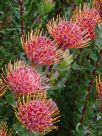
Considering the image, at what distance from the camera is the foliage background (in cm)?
238

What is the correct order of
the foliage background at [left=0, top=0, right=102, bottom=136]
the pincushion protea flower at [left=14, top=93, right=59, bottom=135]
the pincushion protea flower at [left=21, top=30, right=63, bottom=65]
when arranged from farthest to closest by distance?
1. the foliage background at [left=0, top=0, right=102, bottom=136]
2. the pincushion protea flower at [left=21, top=30, right=63, bottom=65]
3. the pincushion protea flower at [left=14, top=93, right=59, bottom=135]

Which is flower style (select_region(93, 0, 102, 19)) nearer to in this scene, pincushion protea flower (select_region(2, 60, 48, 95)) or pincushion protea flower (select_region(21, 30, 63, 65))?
pincushion protea flower (select_region(21, 30, 63, 65))

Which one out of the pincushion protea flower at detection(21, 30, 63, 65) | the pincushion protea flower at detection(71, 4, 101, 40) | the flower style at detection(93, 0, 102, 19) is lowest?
the pincushion protea flower at detection(21, 30, 63, 65)

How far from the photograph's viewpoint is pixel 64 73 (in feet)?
7.61

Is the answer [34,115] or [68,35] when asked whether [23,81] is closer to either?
[34,115]

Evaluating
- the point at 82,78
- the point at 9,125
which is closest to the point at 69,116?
the point at 82,78

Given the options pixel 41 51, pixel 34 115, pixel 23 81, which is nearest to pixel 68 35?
pixel 41 51

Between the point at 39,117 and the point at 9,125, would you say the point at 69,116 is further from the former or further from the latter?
the point at 39,117

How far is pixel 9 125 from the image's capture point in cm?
244

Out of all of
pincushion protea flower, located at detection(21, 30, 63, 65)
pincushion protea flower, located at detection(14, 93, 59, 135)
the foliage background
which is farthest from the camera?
the foliage background

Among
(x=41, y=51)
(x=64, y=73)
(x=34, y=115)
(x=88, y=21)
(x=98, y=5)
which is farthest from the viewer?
(x=98, y=5)

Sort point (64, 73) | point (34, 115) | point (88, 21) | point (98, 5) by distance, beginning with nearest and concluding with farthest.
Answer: point (34, 115)
point (64, 73)
point (88, 21)
point (98, 5)

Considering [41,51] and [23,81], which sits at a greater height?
[41,51]

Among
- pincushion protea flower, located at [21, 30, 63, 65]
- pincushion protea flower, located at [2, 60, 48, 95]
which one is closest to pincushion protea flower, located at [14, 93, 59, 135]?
pincushion protea flower, located at [2, 60, 48, 95]
